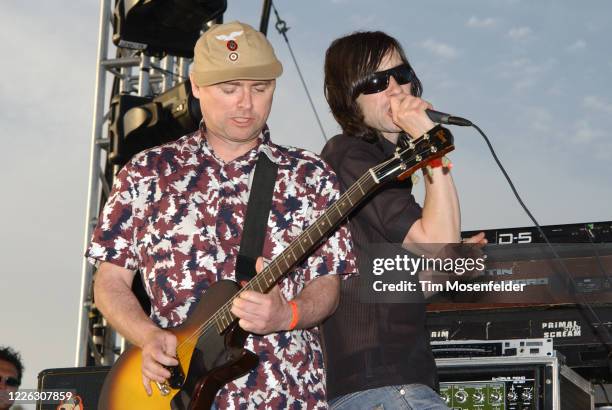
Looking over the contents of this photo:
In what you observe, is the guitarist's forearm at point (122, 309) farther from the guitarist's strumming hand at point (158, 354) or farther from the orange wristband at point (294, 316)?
the orange wristband at point (294, 316)

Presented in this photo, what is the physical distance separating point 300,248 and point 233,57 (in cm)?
72

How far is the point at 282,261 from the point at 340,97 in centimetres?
87

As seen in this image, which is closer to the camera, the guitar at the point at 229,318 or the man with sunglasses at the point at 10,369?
the guitar at the point at 229,318

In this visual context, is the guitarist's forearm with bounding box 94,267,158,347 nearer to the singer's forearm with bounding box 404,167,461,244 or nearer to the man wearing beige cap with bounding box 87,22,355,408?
the man wearing beige cap with bounding box 87,22,355,408

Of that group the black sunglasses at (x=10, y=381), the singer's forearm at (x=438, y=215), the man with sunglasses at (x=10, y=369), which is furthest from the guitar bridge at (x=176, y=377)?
the black sunglasses at (x=10, y=381)

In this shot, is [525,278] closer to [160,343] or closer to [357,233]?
[357,233]

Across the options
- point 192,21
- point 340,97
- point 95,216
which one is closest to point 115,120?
point 192,21

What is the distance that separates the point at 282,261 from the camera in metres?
3.21

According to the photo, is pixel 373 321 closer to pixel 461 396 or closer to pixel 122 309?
pixel 122 309

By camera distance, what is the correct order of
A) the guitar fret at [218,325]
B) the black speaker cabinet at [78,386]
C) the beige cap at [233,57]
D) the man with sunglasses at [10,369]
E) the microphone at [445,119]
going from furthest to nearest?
the man with sunglasses at [10,369], the black speaker cabinet at [78,386], the microphone at [445,119], the beige cap at [233,57], the guitar fret at [218,325]

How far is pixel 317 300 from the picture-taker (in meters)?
3.17

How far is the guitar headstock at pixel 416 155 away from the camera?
325 centimetres

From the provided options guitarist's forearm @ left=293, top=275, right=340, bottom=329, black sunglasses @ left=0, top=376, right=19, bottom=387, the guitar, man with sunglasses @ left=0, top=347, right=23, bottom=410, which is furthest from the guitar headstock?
black sunglasses @ left=0, top=376, right=19, bottom=387

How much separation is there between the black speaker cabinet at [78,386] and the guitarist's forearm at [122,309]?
153 cm
